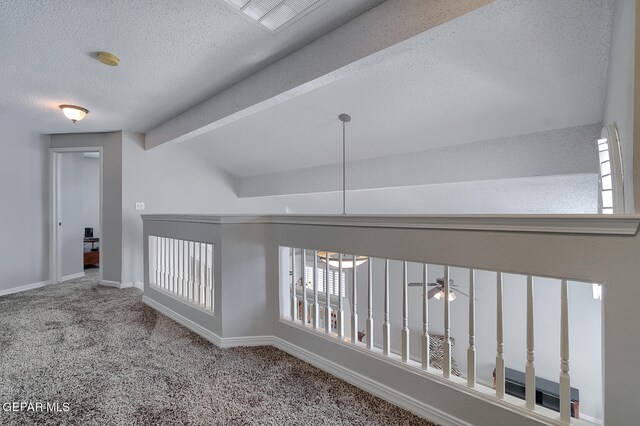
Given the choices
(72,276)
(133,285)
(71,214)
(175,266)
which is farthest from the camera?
(71,214)

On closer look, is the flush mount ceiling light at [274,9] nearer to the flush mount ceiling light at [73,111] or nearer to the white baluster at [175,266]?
the white baluster at [175,266]

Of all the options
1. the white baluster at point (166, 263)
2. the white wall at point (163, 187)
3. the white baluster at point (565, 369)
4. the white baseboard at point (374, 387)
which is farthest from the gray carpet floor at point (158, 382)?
the white wall at point (163, 187)

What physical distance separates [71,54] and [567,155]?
429cm

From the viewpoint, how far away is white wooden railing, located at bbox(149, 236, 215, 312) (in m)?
2.67

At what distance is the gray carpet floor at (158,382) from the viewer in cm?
162

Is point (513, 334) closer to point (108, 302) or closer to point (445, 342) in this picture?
point (445, 342)

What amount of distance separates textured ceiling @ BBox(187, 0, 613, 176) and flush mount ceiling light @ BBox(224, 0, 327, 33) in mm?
767

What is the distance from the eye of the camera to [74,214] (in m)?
5.57

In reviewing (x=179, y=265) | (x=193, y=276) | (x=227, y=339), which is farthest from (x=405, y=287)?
(x=179, y=265)

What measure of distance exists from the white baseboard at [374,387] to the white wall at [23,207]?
4.36 m

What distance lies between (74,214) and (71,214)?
0.16ft

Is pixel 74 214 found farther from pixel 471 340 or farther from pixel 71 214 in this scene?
pixel 471 340

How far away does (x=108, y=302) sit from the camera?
3703 mm

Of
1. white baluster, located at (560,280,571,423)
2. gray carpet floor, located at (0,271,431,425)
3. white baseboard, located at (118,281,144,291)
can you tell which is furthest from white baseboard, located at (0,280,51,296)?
white baluster, located at (560,280,571,423)
